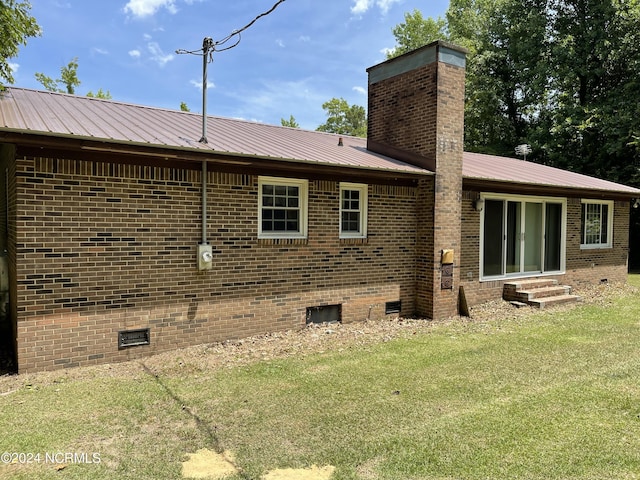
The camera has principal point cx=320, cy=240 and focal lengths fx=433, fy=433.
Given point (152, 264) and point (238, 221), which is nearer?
point (152, 264)

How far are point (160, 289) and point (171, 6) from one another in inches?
235

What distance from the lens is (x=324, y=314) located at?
26.1 feet

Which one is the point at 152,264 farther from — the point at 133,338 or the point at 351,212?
the point at 351,212

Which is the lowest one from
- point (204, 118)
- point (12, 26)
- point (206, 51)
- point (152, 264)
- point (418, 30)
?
point (152, 264)

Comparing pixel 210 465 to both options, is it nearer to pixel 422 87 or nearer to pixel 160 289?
pixel 160 289

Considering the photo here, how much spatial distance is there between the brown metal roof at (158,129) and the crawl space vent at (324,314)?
2.61 metres

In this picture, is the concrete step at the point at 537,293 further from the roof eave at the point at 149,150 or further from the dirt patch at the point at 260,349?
the roof eave at the point at 149,150

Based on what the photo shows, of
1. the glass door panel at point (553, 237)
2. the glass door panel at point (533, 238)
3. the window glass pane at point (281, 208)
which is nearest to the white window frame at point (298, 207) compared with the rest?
the window glass pane at point (281, 208)

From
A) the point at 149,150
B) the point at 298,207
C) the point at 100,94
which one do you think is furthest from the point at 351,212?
the point at 100,94

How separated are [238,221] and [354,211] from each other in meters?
2.40

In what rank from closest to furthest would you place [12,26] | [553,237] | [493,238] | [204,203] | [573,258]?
[12,26], [204,203], [493,238], [553,237], [573,258]

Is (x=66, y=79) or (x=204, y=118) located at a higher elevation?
(x=66, y=79)

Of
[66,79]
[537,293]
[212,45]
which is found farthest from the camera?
[66,79]

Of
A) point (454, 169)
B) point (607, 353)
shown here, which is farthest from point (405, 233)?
point (607, 353)
